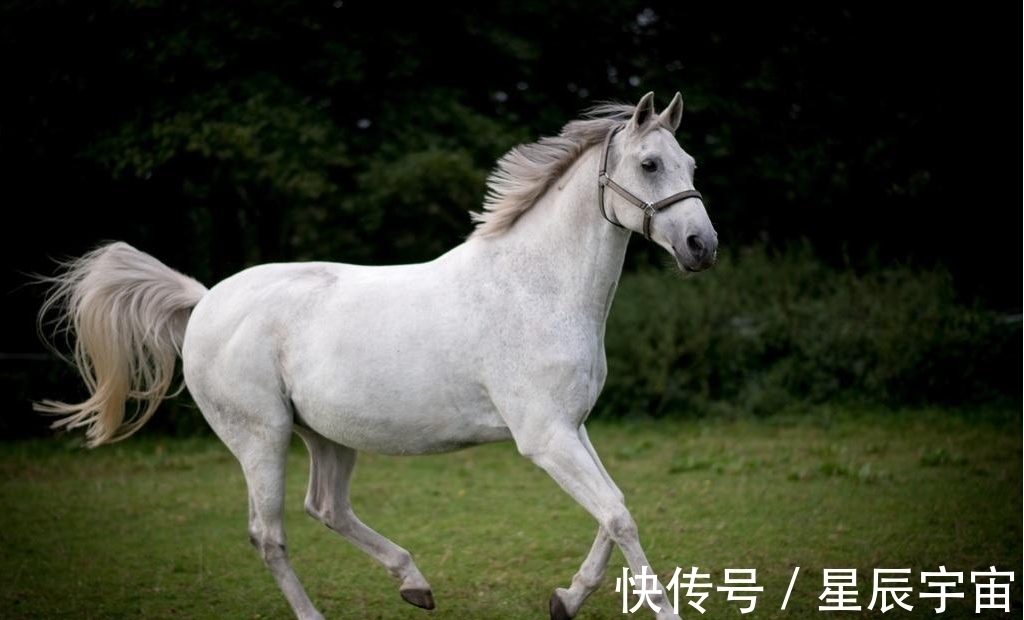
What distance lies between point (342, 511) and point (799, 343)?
855 centimetres

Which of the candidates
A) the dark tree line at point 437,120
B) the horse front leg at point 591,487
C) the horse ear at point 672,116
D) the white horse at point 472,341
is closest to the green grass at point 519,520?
the white horse at point 472,341

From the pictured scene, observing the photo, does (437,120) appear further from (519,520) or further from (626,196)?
(626,196)

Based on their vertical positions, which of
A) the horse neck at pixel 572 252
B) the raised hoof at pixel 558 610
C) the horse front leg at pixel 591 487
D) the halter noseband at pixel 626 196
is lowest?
the raised hoof at pixel 558 610

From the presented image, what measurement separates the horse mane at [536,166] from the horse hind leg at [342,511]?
140 centimetres

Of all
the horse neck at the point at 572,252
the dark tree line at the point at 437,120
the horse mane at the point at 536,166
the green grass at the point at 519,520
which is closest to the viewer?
the horse neck at the point at 572,252

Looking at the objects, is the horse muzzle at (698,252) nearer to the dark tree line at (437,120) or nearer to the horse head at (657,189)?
the horse head at (657,189)

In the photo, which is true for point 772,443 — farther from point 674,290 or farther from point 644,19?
point 644,19

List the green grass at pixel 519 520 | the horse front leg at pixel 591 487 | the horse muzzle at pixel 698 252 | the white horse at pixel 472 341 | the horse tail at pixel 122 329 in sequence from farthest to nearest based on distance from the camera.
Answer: the green grass at pixel 519 520, the horse tail at pixel 122 329, the white horse at pixel 472 341, the horse front leg at pixel 591 487, the horse muzzle at pixel 698 252

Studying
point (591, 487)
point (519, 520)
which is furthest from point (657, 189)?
point (519, 520)

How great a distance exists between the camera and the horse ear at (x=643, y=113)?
432 cm

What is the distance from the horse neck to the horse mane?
68 mm

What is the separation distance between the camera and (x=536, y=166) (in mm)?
4766

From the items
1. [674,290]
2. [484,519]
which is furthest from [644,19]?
[484,519]

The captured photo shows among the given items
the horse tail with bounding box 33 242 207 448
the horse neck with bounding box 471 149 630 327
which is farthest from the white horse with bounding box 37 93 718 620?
the horse tail with bounding box 33 242 207 448
